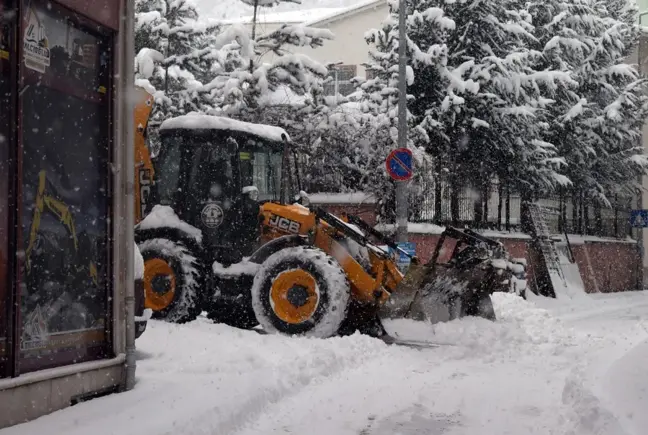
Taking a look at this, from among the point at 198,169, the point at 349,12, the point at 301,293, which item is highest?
the point at 349,12

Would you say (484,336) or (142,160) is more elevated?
(142,160)

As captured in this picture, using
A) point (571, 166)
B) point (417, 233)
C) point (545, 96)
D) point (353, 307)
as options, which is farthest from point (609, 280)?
point (353, 307)

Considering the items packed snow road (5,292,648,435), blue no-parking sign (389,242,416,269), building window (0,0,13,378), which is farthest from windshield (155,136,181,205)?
building window (0,0,13,378)

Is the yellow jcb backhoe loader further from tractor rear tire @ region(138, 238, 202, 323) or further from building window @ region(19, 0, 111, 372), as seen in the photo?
building window @ region(19, 0, 111, 372)

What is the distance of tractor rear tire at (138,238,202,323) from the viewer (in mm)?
11484

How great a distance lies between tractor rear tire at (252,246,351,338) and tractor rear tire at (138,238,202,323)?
109 centimetres

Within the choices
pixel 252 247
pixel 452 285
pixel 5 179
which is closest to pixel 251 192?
pixel 252 247

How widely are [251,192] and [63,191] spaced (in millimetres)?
5197

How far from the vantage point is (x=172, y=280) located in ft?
38.0

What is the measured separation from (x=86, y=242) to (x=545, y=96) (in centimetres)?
1897

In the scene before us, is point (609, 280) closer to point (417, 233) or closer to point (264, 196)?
point (417, 233)

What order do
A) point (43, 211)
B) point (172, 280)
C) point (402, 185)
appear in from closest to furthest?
1. point (43, 211)
2. point (172, 280)
3. point (402, 185)

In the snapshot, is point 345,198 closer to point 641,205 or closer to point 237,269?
point 237,269

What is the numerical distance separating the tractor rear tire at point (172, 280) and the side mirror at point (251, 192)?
1191mm
